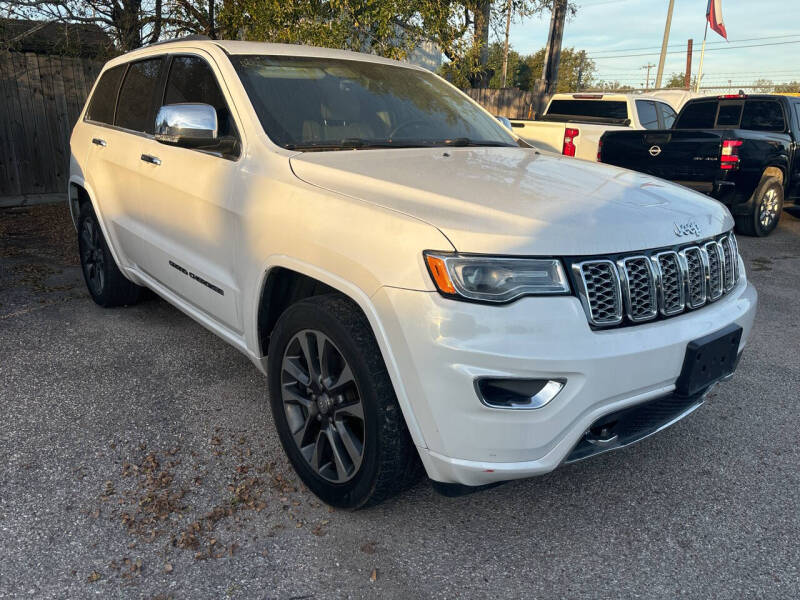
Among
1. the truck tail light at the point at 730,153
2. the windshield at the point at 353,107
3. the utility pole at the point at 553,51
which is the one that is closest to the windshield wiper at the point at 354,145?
the windshield at the point at 353,107

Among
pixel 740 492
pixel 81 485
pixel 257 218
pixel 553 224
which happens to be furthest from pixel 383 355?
pixel 740 492

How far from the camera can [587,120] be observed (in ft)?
33.9

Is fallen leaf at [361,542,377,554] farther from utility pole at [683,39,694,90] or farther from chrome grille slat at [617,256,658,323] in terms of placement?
utility pole at [683,39,694,90]

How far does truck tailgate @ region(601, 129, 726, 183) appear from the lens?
24.9 ft

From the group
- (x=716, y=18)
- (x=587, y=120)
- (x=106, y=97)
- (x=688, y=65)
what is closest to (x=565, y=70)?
(x=688, y=65)

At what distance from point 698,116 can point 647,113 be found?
1.12 m

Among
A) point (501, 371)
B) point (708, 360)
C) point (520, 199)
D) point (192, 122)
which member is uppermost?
point (192, 122)

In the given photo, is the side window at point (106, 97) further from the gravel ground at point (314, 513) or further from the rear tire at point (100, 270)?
the gravel ground at point (314, 513)

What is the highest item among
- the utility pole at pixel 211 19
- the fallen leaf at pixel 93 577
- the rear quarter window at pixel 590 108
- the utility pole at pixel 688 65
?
the utility pole at pixel 688 65

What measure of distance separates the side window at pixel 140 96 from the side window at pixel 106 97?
14 cm

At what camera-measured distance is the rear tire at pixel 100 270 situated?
182 inches

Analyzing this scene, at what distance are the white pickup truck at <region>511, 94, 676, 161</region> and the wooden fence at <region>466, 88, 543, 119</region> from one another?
3737 millimetres

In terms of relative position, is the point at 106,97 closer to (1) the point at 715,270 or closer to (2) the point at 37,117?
(1) the point at 715,270

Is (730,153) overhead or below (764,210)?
overhead
